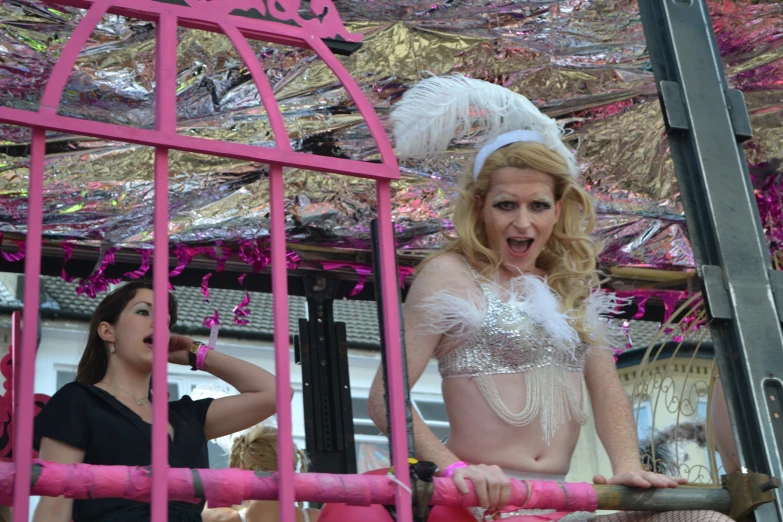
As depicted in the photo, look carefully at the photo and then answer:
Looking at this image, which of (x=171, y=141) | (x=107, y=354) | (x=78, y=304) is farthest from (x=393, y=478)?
(x=78, y=304)

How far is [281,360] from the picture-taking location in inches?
74.2

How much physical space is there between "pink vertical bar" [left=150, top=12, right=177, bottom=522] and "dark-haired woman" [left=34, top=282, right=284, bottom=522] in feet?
2.92

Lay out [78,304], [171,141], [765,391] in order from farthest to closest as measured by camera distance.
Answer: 1. [78,304]
2. [765,391]
3. [171,141]

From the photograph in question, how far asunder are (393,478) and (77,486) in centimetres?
55

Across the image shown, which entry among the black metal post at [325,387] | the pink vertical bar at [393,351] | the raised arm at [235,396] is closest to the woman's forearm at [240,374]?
the raised arm at [235,396]

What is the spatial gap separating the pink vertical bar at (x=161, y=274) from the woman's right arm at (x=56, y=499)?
3.78 feet

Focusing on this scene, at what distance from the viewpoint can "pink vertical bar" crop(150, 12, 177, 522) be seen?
176 cm

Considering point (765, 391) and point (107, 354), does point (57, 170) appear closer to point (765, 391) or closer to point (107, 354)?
point (107, 354)

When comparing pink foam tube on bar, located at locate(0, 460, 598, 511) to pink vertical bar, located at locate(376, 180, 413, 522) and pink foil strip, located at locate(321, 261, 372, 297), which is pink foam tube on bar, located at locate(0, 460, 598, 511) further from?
pink foil strip, located at locate(321, 261, 372, 297)

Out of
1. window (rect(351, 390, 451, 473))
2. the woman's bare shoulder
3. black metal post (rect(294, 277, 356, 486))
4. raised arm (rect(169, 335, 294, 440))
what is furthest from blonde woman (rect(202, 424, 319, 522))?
window (rect(351, 390, 451, 473))

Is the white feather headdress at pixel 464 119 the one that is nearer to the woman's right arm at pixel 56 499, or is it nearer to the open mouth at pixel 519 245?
the open mouth at pixel 519 245

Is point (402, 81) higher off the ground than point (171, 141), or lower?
higher

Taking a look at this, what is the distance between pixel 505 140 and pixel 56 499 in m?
1.58

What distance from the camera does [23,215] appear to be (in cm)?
379
